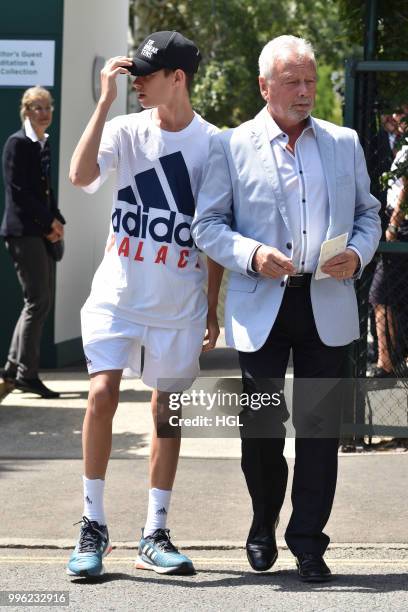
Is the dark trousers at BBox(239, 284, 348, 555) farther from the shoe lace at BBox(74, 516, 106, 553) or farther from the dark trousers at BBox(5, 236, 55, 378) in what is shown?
the dark trousers at BBox(5, 236, 55, 378)

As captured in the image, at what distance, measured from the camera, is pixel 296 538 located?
218 inches

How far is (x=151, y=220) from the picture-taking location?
18.3 feet

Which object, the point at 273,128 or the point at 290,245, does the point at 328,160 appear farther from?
the point at 290,245

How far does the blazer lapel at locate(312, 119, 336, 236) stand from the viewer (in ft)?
17.9

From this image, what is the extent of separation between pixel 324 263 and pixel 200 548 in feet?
4.85

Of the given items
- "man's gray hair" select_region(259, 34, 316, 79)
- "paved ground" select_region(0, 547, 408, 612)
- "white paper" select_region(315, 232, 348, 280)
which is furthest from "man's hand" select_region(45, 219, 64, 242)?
"white paper" select_region(315, 232, 348, 280)

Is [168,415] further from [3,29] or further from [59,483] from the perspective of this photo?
[3,29]

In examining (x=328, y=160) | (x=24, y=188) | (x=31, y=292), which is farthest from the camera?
(x=31, y=292)

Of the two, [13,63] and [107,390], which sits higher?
[13,63]

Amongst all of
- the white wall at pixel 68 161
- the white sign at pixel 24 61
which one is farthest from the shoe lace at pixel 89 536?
the white sign at pixel 24 61

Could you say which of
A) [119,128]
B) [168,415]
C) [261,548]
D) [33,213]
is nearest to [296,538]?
[261,548]

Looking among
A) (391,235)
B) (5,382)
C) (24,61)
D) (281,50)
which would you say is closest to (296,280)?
(281,50)

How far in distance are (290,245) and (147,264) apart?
564mm

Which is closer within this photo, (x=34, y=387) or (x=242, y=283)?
(x=242, y=283)
